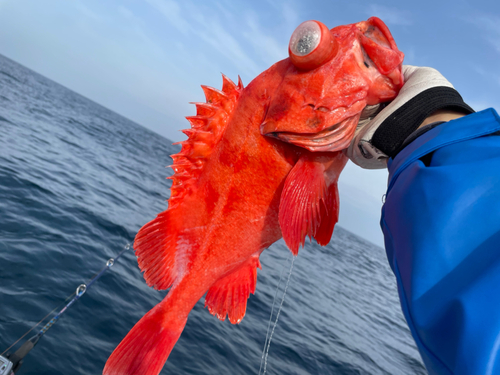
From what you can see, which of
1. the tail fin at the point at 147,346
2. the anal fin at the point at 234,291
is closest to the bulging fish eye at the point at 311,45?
the anal fin at the point at 234,291

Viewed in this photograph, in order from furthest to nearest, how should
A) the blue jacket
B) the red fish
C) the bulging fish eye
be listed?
the red fish → the bulging fish eye → the blue jacket

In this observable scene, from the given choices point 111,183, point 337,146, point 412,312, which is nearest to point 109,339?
point 337,146

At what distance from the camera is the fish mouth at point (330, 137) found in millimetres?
1703

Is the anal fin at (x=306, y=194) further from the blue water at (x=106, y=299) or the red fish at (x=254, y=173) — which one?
the blue water at (x=106, y=299)

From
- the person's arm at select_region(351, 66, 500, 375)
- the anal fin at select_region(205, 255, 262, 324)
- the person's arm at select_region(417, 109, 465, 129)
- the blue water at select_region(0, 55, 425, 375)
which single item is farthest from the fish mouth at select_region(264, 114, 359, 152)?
the blue water at select_region(0, 55, 425, 375)

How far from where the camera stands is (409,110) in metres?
1.28

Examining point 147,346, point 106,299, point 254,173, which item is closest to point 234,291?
point 147,346

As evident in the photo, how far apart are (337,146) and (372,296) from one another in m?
16.9

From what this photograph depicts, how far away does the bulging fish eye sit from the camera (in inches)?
60.8

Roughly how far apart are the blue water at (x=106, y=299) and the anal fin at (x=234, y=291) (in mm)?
3081

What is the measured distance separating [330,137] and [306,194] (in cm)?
33

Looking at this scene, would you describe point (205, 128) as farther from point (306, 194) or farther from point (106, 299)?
point (106, 299)

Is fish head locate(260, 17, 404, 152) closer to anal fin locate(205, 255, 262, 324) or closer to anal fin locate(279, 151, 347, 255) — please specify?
anal fin locate(279, 151, 347, 255)

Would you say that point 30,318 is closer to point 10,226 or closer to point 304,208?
point 10,226
